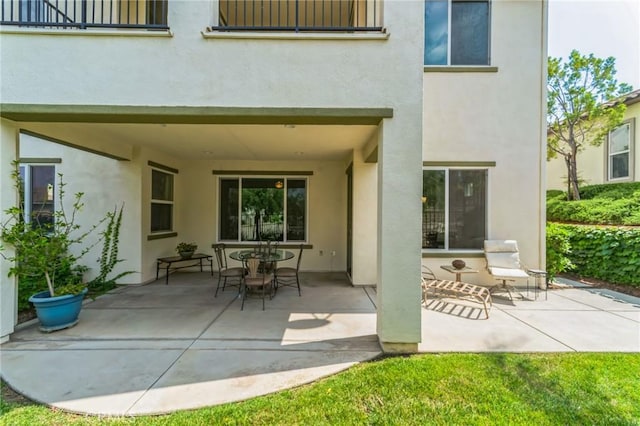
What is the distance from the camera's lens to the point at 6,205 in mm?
3564

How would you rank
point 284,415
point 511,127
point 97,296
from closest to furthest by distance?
point 284,415, point 97,296, point 511,127

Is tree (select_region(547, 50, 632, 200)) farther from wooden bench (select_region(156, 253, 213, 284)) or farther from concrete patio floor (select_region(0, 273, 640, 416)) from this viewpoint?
wooden bench (select_region(156, 253, 213, 284))

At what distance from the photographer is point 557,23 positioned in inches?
248

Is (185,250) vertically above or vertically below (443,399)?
above

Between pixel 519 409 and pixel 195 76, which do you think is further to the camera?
pixel 195 76

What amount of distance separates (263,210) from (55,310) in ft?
16.0

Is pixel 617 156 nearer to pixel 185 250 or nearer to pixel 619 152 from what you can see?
pixel 619 152

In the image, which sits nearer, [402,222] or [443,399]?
[443,399]

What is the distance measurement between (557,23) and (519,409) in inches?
316

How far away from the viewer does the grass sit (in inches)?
87.4

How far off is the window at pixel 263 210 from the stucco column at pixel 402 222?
4.87 metres

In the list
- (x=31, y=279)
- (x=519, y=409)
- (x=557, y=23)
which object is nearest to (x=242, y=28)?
(x=519, y=409)

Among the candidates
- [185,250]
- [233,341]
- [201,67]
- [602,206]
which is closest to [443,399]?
[233,341]

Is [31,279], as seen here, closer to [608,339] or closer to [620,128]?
[608,339]
